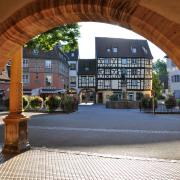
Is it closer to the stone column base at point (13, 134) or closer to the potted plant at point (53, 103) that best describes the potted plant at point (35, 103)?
the potted plant at point (53, 103)

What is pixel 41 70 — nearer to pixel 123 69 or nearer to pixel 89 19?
pixel 123 69

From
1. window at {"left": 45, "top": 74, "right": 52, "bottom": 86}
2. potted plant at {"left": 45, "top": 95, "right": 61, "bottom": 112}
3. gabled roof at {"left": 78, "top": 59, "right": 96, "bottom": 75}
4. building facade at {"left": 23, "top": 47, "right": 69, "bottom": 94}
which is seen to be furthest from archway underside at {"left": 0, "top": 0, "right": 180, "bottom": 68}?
gabled roof at {"left": 78, "top": 59, "right": 96, "bottom": 75}

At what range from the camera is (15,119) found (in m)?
9.97

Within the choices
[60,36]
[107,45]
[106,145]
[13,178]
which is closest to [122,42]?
[107,45]

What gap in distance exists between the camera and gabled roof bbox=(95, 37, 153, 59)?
210ft

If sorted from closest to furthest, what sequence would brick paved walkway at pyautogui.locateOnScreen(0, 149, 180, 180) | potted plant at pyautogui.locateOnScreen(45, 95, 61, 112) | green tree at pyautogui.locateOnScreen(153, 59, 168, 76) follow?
1. brick paved walkway at pyautogui.locateOnScreen(0, 149, 180, 180)
2. potted plant at pyautogui.locateOnScreen(45, 95, 61, 112)
3. green tree at pyautogui.locateOnScreen(153, 59, 168, 76)

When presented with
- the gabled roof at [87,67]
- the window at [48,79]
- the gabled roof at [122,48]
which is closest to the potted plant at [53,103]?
the window at [48,79]

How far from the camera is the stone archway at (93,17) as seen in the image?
3.38 metres

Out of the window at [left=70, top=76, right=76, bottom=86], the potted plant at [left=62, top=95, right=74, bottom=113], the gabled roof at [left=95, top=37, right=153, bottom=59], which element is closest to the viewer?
the potted plant at [left=62, top=95, right=74, bottom=113]

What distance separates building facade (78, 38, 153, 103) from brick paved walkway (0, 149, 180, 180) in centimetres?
5254

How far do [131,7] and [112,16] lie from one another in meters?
0.37

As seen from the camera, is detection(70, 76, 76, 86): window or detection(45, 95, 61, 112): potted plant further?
detection(70, 76, 76, 86): window

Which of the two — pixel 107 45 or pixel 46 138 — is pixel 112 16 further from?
pixel 107 45

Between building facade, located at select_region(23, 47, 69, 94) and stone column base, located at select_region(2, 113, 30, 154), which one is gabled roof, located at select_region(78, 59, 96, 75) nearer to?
building facade, located at select_region(23, 47, 69, 94)
